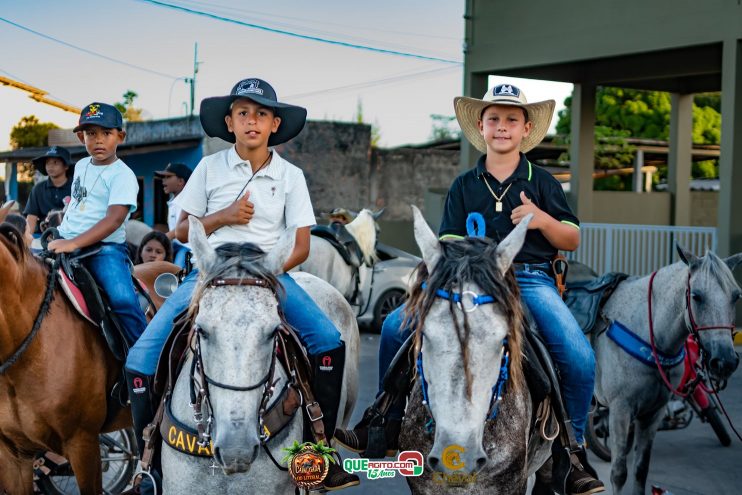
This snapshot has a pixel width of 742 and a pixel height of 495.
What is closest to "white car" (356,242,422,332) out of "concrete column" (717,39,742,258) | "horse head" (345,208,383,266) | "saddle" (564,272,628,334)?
"horse head" (345,208,383,266)

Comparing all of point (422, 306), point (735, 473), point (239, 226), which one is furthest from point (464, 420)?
point (735, 473)

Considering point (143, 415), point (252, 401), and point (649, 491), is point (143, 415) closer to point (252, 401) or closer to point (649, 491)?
point (252, 401)

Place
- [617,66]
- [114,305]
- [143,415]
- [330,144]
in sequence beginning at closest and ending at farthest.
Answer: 1. [143,415]
2. [114,305]
3. [617,66]
4. [330,144]

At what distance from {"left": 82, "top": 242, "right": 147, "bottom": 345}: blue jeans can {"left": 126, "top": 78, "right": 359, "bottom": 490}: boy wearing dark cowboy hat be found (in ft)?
3.44

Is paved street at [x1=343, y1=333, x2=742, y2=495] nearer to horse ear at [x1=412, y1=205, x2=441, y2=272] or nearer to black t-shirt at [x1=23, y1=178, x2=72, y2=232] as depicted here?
horse ear at [x1=412, y1=205, x2=441, y2=272]

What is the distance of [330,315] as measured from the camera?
557cm

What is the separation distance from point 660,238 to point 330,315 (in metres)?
12.1

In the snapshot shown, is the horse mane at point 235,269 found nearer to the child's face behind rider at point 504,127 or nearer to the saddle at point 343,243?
the child's face behind rider at point 504,127

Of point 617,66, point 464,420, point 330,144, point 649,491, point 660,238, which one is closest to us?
point 464,420

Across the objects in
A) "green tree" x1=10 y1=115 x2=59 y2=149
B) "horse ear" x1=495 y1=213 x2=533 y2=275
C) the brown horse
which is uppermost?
"green tree" x1=10 y1=115 x2=59 y2=149

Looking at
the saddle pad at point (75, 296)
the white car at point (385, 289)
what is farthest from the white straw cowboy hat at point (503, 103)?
the white car at point (385, 289)

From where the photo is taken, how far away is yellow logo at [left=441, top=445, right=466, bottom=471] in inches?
128

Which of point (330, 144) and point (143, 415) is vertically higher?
point (330, 144)

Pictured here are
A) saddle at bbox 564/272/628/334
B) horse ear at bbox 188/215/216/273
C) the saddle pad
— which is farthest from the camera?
saddle at bbox 564/272/628/334
